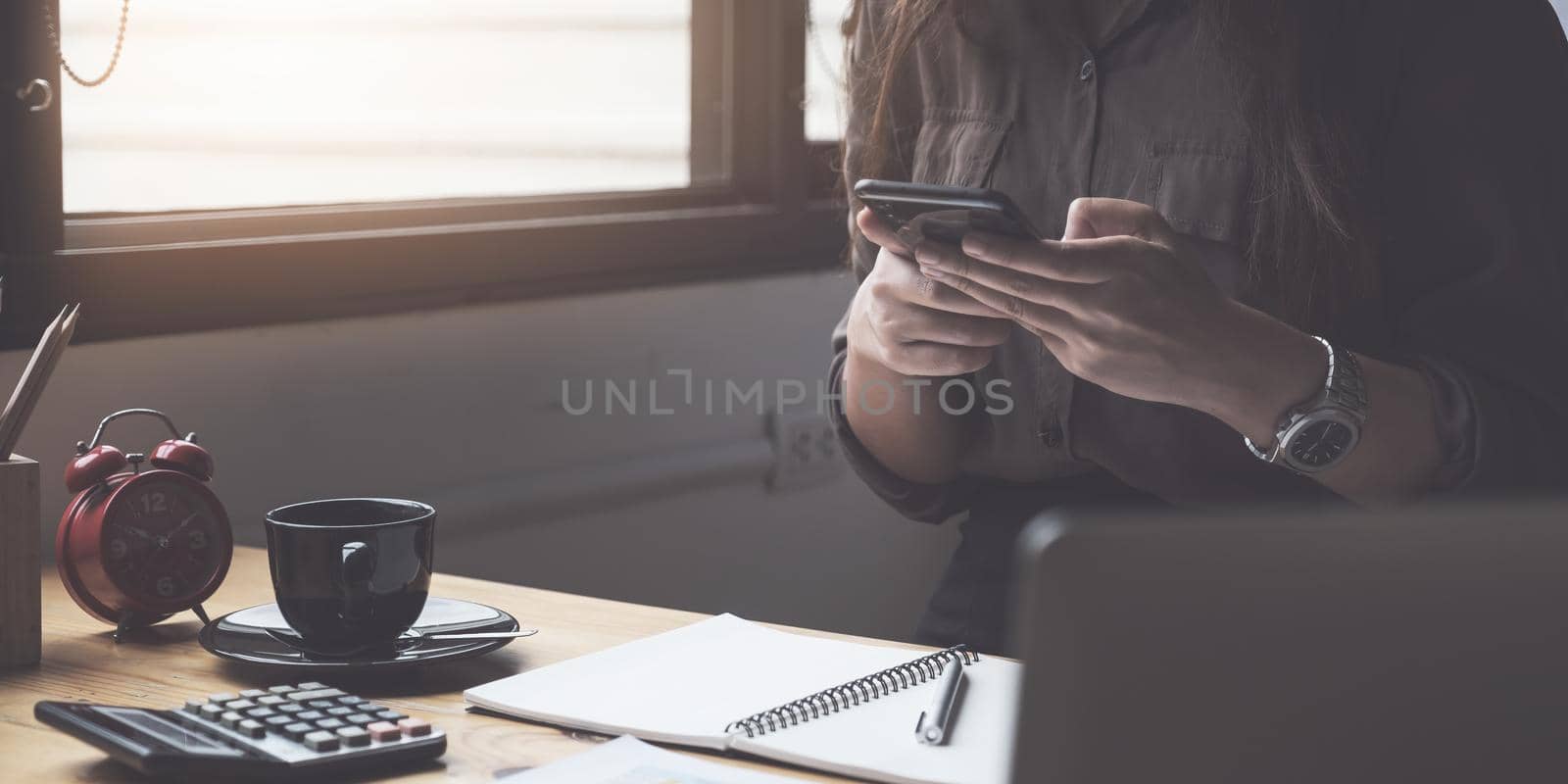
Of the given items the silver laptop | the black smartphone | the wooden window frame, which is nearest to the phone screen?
the black smartphone

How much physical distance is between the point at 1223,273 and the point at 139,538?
0.85 m

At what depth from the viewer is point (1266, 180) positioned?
1.14m

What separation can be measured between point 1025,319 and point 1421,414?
1.02ft

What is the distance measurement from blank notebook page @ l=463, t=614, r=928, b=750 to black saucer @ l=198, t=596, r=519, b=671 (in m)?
0.05

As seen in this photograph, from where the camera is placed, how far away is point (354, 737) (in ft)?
2.27

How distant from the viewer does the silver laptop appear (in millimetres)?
332

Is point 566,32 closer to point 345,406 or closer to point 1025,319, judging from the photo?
point 345,406

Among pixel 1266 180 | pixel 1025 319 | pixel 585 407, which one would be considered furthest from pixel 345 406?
pixel 1266 180

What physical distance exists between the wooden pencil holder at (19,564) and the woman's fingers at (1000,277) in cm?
58

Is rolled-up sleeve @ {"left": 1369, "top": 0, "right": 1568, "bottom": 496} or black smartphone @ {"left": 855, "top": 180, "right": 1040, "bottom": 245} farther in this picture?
rolled-up sleeve @ {"left": 1369, "top": 0, "right": 1568, "bottom": 496}

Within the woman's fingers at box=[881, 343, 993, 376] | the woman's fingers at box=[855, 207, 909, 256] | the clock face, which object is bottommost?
the clock face

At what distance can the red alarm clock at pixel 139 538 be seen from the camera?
94cm

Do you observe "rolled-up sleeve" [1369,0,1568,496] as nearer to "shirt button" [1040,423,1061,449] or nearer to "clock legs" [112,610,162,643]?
"shirt button" [1040,423,1061,449]

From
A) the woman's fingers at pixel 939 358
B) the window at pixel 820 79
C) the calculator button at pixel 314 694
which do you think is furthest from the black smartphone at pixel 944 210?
the window at pixel 820 79
